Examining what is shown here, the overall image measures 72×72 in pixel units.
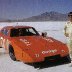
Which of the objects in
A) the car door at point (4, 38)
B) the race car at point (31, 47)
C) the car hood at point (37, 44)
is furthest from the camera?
the car door at point (4, 38)

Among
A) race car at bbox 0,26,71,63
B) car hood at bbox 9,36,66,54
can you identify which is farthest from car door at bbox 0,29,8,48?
car hood at bbox 9,36,66,54

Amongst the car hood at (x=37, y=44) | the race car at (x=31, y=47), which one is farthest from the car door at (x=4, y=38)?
the car hood at (x=37, y=44)

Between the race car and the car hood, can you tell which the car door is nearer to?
the race car

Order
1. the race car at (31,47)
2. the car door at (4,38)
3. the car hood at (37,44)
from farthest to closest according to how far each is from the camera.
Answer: the car door at (4,38) → the car hood at (37,44) → the race car at (31,47)

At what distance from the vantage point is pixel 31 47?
9406 mm

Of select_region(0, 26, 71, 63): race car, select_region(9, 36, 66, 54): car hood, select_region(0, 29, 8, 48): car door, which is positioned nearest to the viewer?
select_region(0, 26, 71, 63): race car

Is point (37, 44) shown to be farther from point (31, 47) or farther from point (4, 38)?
point (4, 38)

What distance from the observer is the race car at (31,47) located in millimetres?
8930

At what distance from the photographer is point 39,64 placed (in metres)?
9.49

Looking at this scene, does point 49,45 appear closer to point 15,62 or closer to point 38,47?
point 38,47

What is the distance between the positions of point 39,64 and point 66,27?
5.51 ft

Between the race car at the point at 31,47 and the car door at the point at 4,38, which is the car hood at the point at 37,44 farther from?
the car door at the point at 4,38

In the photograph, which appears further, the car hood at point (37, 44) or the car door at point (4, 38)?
the car door at point (4, 38)

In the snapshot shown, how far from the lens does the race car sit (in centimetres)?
893
